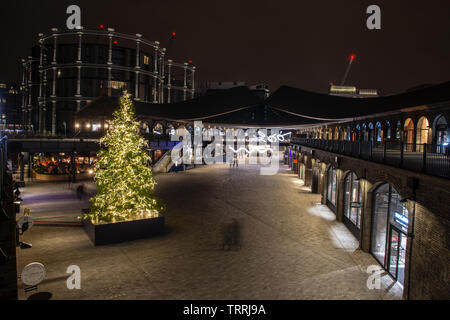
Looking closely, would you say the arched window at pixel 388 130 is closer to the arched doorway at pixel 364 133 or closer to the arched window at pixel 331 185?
the arched doorway at pixel 364 133

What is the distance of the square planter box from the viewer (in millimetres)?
13375

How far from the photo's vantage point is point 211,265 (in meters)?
11.4

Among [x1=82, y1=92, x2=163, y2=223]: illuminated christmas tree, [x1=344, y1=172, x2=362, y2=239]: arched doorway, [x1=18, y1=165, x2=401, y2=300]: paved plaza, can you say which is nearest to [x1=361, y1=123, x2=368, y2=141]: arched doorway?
[x1=18, y1=165, x2=401, y2=300]: paved plaza

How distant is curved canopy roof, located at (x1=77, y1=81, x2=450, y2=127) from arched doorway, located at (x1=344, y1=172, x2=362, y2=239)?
16.3 ft

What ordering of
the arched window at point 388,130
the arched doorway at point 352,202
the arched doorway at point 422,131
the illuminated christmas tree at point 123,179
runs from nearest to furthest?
the illuminated christmas tree at point 123,179, the arched doorway at point 352,202, the arched doorway at point 422,131, the arched window at point 388,130

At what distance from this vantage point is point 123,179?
46.9 ft

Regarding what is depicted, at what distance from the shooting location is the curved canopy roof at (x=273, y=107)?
19.9m

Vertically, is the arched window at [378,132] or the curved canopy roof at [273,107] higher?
the curved canopy roof at [273,107]

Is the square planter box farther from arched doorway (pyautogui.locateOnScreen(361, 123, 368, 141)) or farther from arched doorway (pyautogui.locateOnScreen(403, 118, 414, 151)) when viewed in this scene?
arched doorway (pyautogui.locateOnScreen(361, 123, 368, 141))

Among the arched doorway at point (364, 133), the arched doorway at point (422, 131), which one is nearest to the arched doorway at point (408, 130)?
the arched doorway at point (422, 131)

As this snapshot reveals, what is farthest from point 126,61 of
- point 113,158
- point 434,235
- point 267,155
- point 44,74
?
point 434,235

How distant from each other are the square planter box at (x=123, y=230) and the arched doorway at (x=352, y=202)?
29.3 ft

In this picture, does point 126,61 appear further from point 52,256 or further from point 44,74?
point 52,256

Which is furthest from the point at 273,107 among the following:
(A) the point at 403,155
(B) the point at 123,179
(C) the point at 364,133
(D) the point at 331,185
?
(A) the point at 403,155
